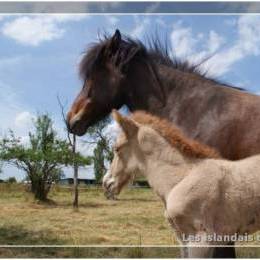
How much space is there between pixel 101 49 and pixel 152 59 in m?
0.34

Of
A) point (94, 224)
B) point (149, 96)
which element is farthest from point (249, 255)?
point (94, 224)

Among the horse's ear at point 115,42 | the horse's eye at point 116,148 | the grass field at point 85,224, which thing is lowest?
the grass field at point 85,224

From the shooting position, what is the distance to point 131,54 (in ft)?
9.55

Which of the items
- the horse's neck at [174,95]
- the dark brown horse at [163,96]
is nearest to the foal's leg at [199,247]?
the dark brown horse at [163,96]

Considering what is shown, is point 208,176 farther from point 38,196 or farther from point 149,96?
point 38,196

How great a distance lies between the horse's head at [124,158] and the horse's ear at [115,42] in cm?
56

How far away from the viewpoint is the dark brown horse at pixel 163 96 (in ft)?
8.83

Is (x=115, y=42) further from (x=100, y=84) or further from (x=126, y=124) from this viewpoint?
(x=126, y=124)

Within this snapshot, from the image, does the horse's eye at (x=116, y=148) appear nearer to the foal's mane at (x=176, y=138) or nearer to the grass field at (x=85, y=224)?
the foal's mane at (x=176, y=138)

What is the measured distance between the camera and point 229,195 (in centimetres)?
232

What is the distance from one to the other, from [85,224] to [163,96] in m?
3.14

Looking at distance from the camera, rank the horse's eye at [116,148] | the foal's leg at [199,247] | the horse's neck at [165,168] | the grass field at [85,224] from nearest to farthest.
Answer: the foal's leg at [199,247]
the horse's neck at [165,168]
the horse's eye at [116,148]
the grass field at [85,224]

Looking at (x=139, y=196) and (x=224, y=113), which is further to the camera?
(x=139, y=196)

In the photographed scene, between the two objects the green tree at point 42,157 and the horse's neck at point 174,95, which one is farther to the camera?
the green tree at point 42,157
